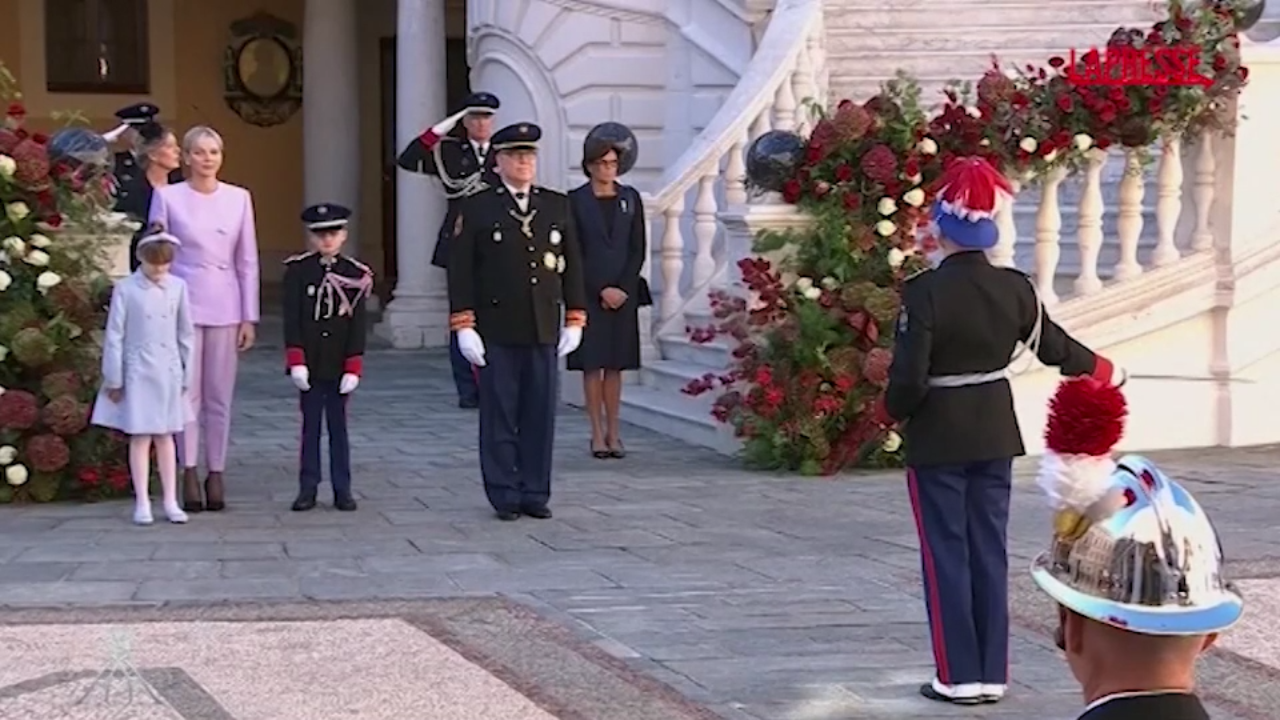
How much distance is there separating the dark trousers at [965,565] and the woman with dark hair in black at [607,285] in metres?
5.14

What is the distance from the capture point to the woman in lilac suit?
8.99 m

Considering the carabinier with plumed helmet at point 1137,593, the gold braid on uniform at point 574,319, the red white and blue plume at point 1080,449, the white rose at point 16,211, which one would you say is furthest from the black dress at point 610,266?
the carabinier with plumed helmet at point 1137,593

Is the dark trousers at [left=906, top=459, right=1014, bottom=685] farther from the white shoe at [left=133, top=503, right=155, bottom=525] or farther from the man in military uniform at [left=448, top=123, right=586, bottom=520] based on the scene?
the white shoe at [left=133, top=503, right=155, bottom=525]

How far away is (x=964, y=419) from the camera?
5746 millimetres

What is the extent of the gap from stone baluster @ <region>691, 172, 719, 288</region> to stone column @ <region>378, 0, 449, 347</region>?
16.4 ft

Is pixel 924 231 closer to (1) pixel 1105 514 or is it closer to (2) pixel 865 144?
(2) pixel 865 144

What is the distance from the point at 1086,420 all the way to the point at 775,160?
23.9ft

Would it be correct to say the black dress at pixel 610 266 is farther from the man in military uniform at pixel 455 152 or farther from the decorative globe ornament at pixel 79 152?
the decorative globe ornament at pixel 79 152

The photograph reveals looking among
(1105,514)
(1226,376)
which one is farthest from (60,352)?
(1105,514)

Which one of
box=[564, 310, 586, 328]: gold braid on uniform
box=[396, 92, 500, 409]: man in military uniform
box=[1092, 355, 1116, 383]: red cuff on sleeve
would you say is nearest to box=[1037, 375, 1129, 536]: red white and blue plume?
box=[1092, 355, 1116, 383]: red cuff on sleeve

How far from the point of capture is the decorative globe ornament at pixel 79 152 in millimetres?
9297

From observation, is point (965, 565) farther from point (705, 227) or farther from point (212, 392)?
point (705, 227)

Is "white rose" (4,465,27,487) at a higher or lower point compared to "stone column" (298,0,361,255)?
lower

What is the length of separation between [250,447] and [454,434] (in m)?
1.27
